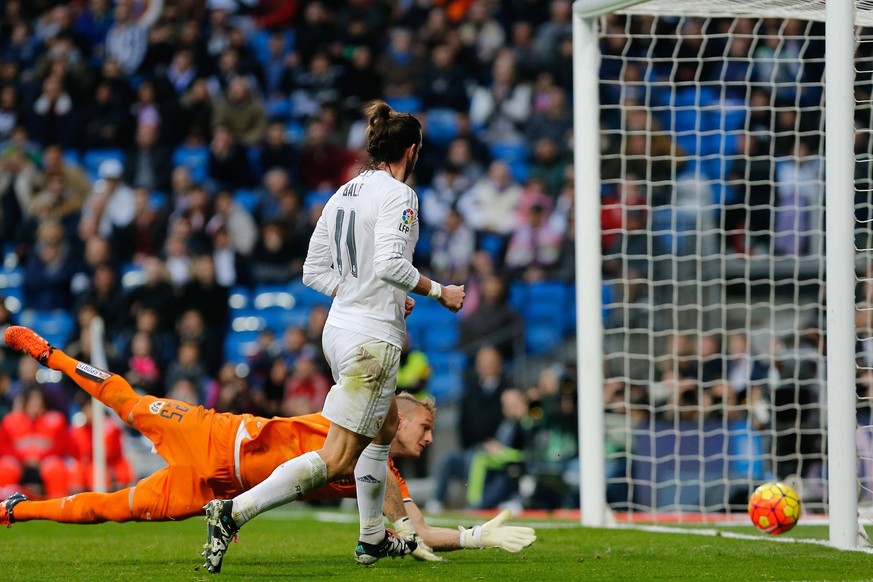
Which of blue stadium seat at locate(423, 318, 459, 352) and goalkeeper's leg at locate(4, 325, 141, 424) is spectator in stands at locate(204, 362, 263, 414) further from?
goalkeeper's leg at locate(4, 325, 141, 424)

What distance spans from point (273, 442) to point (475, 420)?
22.5ft

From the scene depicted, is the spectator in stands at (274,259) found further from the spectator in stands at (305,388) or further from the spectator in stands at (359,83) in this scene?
the spectator in stands at (359,83)

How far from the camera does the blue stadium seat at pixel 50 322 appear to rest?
15.7 meters

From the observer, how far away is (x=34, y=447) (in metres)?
13.5

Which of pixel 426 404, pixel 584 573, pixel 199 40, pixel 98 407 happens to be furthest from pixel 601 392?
pixel 199 40

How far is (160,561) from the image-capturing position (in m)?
6.82

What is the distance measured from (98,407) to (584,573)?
22.9 feet

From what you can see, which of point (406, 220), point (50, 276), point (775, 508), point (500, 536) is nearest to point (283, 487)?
point (500, 536)

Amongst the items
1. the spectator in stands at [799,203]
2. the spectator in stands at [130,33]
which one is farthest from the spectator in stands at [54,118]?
the spectator in stands at [799,203]

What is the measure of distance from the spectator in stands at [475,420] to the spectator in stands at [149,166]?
6080 millimetres

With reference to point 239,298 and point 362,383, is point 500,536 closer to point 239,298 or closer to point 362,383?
point 362,383

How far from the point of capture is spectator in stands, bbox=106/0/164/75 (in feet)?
62.8

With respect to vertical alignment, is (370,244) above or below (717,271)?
below

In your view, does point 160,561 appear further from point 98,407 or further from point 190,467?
point 98,407
